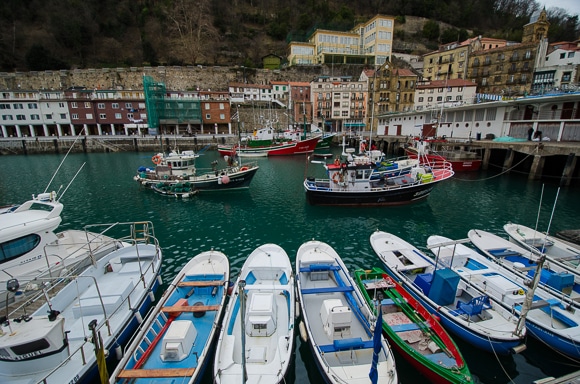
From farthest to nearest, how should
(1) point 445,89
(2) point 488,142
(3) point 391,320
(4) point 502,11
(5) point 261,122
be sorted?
1. (4) point 502,11
2. (5) point 261,122
3. (1) point 445,89
4. (2) point 488,142
5. (3) point 391,320

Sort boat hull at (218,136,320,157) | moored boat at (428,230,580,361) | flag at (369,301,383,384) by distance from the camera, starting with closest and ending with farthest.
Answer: flag at (369,301,383,384) → moored boat at (428,230,580,361) → boat hull at (218,136,320,157)

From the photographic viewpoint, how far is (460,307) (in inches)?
347

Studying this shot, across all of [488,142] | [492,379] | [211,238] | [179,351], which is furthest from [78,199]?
[488,142]

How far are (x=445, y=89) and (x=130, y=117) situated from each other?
72000 millimetres

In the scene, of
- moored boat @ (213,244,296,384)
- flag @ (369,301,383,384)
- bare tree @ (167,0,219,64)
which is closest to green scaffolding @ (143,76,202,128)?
bare tree @ (167,0,219,64)

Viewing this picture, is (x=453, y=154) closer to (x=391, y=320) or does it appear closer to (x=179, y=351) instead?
(x=391, y=320)

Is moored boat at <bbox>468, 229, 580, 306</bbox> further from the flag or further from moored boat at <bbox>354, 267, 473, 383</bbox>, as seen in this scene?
the flag

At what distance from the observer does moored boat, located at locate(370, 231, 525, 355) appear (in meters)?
A: 7.79

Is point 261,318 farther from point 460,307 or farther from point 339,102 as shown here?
point 339,102

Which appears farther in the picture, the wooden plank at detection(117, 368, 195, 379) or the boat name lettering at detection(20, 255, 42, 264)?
the boat name lettering at detection(20, 255, 42, 264)

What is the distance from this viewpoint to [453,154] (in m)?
35.5

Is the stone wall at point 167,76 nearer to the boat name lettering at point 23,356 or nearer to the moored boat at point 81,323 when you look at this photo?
the moored boat at point 81,323

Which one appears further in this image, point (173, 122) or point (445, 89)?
point (173, 122)

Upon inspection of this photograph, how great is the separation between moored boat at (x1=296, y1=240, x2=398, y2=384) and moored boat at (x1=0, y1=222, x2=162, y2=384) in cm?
507
